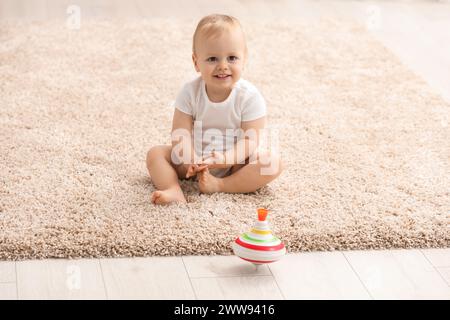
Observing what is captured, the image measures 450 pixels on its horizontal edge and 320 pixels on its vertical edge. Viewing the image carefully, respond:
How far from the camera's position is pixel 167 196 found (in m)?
1.68

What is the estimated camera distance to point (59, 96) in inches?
88.8

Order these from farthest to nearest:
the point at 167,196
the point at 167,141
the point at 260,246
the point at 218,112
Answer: the point at 167,141 < the point at 218,112 < the point at 167,196 < the point at 260,246

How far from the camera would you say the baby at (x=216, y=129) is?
5.60ft

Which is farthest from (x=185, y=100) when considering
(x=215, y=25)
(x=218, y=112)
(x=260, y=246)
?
(x=260, y=246)

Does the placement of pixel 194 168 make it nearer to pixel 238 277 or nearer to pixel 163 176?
pixel 163 176

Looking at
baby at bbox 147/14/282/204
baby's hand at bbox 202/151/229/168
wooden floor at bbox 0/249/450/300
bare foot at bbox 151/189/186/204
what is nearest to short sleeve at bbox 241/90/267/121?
baby at bbox 147/14/282/204

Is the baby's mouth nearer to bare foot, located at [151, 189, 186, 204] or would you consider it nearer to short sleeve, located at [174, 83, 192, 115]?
short sleeve, located at [174, 83, 192, 115]

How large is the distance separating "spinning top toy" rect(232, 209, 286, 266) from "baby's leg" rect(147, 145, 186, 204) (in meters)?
0.26

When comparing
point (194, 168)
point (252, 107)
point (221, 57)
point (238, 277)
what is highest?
point (221, 57)

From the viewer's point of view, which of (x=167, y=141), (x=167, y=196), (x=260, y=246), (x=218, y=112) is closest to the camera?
(x=260, y=246)

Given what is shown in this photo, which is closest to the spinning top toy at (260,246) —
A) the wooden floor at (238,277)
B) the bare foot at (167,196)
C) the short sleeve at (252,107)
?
the wooden floor at (238,277)

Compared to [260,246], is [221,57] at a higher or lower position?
higher

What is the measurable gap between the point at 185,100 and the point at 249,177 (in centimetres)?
22

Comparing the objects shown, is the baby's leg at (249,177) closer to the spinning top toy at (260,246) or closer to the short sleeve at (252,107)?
the short sleeve at (252,107)
